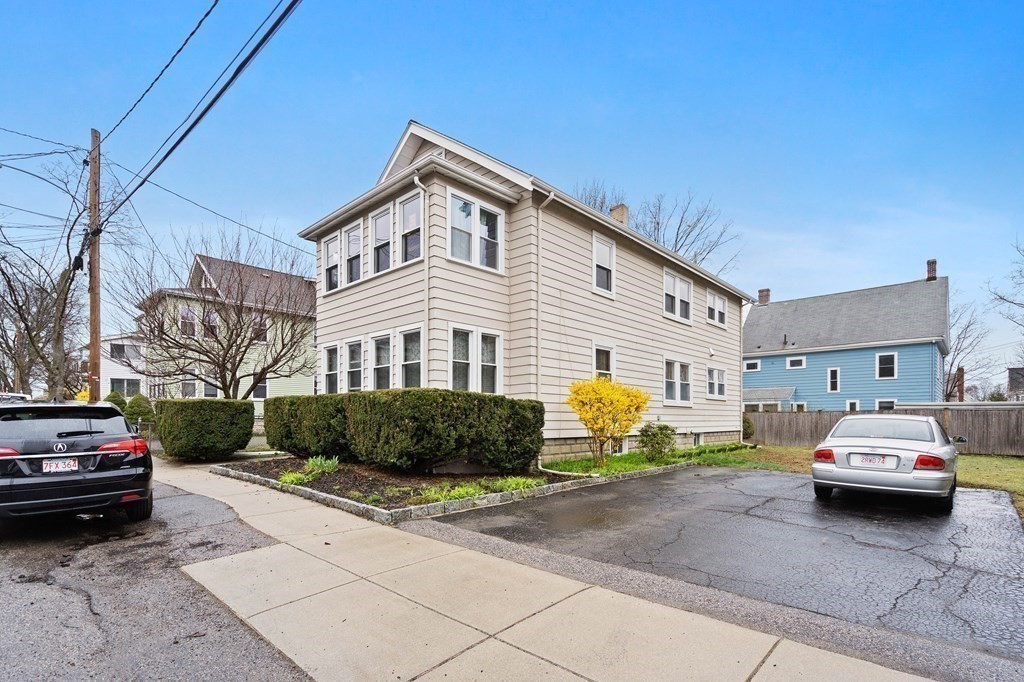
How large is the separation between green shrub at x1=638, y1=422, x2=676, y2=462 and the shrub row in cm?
398

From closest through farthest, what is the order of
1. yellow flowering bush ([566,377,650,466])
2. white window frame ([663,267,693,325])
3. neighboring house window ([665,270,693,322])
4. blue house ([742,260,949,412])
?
yellow flowering bush ([566,377,650,466]), white window frame ([663,267,693,325]), neighboring house window ([665,270,693,322]), blue house ([742,260,949,412])

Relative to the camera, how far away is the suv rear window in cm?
539

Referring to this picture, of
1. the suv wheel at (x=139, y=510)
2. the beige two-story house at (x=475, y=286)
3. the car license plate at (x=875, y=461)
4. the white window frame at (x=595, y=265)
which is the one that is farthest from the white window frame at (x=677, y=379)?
the suv wheel at (x=139, y=510)

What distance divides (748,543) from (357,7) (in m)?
8.30

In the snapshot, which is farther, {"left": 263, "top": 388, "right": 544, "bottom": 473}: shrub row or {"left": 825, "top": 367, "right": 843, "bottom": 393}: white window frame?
{"left": 825, "top": 367, "right": 843, "bottom": 393}: white window frame

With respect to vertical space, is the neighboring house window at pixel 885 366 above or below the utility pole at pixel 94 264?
below

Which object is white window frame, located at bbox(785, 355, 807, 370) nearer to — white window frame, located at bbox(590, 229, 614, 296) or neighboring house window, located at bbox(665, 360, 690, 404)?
neighboring house window, located at bbox(665, 360, 690, 404)

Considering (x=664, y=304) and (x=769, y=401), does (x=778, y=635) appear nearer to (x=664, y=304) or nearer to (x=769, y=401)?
(x=664, y=304)

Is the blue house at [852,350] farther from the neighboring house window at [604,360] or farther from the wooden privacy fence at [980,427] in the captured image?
the neighboring house window at [604,360]

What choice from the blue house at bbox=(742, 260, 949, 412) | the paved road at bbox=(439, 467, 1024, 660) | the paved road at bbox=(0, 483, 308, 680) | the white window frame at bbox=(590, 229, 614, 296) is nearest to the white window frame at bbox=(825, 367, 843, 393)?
the blue house at bbox=(742, 260, 949, 412)

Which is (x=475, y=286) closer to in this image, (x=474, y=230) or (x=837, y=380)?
(x=474, y=230)

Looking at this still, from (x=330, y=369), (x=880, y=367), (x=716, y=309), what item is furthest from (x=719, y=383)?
(x=330, y=369)

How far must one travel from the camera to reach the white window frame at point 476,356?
1065cm

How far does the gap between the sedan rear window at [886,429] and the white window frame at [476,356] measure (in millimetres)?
6471
